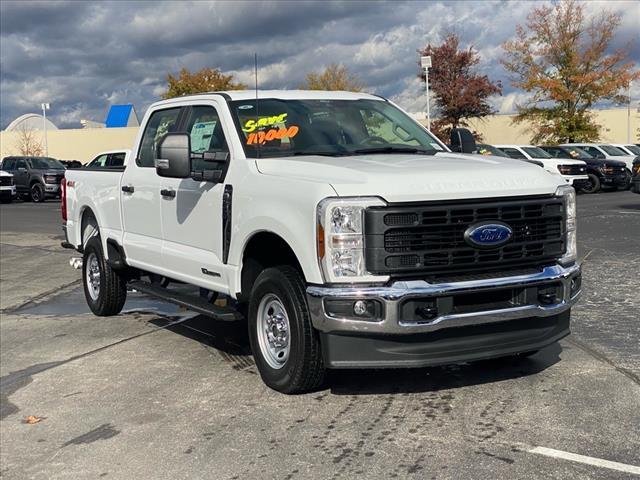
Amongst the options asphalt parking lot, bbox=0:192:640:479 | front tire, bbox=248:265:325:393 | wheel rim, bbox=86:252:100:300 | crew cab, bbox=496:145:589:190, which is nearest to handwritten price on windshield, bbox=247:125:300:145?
front tire, bbox=248:265:325:393

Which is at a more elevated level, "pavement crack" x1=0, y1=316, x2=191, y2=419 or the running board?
the running board

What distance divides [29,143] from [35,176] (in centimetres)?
3749

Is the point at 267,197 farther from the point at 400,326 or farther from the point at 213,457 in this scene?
the point at 213,457

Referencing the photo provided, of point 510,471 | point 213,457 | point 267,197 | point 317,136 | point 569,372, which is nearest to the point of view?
point 510,471

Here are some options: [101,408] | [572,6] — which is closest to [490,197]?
[101,408]

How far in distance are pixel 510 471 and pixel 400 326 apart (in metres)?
1.03

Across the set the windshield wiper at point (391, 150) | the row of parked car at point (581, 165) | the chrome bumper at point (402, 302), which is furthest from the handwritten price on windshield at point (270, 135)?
the row of parked car at point (581, 165)

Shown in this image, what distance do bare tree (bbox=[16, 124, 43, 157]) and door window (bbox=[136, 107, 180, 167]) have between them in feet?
203

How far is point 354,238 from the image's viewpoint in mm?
4625

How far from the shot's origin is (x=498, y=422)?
465cm

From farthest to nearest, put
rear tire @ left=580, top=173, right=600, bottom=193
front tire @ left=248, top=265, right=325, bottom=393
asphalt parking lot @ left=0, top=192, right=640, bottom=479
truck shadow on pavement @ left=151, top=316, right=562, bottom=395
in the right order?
1. rear tire @ left=580, top=173, right=600, bottom=193
2. truck shadow on pavement @ left=151, top=316, right=562, bottom=395
3. front tire @ left=248, top=265, right=325, bottom=393
4. asphalt parking lot @ left=0, top=192, right=640, bottom=479

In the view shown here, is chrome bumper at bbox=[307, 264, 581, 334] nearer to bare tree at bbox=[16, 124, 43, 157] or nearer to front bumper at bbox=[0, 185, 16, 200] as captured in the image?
front bumper at bbox=[0, 185, 16, 200]

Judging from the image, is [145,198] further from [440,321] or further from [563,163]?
[563,163]

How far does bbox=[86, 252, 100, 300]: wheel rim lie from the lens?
28.0ft
